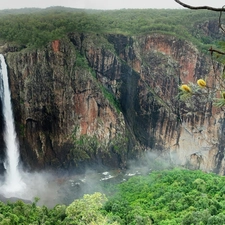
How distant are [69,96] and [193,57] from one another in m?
8.30

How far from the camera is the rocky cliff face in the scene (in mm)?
21984

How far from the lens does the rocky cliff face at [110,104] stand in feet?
72.1

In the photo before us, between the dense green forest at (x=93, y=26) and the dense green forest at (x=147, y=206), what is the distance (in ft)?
35.4

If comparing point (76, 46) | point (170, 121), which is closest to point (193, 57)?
point (170, 121)

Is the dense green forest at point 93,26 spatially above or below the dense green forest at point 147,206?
above

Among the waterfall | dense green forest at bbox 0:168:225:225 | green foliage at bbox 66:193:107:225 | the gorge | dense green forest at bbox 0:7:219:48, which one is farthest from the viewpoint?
dense green forest at bbox 0:7:219:48

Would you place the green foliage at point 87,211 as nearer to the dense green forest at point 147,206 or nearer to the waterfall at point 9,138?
the dense green forest at point 147,206

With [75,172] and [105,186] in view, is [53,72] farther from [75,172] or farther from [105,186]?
[105,186]

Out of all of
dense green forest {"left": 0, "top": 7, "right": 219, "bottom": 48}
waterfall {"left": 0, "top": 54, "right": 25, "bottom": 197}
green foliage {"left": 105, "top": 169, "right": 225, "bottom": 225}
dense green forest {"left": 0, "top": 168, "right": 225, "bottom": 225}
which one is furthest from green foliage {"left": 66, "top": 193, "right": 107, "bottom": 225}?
dense green forest {"left": 0, "top": 7, "right": 219, "bottom": 48}

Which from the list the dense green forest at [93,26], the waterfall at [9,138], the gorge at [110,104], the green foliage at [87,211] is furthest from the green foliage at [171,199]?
the dense green forest at [93,26]

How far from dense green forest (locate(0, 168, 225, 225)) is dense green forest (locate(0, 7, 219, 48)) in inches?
425

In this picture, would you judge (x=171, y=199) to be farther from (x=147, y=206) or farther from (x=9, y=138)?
(x=9, y=138)

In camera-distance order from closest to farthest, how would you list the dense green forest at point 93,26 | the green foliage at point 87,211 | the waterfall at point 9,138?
the green foliage at point 87,211 → the waterfall at point 9,138 → the dense green forest at point 93,26

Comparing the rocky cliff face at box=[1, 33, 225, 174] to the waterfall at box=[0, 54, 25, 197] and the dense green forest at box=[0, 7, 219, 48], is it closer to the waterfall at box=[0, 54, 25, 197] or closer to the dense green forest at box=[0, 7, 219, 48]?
the waterfall at box=[0, 54, 25, 197]
